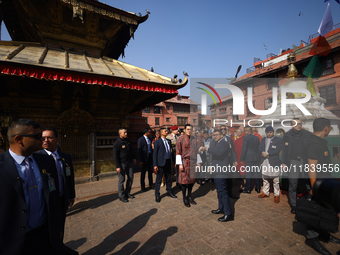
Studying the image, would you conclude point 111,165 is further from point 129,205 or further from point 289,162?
point 289,162

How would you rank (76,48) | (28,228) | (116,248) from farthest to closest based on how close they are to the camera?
(76,48), (116,248), (28,228)

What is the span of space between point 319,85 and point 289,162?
20.8 m

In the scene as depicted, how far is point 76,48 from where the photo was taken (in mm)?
7039

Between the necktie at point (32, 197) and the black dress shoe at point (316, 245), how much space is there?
4.13 metres

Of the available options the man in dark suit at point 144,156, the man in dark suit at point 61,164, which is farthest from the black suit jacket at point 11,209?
the man in dark suit at point 144,156

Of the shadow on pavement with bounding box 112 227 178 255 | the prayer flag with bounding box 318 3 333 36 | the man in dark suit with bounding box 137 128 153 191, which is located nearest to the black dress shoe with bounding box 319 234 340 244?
the shadow on pavement with bounding box 112 227 178 255

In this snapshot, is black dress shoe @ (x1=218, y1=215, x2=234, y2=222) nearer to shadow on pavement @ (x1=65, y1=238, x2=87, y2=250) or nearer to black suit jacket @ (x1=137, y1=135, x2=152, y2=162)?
shadow on pavement @ (x1=65, y1=238, x2=87, y2=250)

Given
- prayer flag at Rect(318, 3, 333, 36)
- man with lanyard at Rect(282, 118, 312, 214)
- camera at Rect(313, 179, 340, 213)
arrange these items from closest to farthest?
camera at Rect(313, 179, 340, 213), man with lanyard at Rect(282, 118, 312, 214), prayer flag at Rect(318, 3, 333, 36)

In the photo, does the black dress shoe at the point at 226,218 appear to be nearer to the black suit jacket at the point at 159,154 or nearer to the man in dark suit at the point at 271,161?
the man in dark suit at the point at 271,161

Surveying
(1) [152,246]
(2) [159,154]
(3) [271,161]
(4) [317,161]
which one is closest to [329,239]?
(4) [317,161]

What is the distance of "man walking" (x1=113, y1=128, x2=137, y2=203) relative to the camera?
4871 mm

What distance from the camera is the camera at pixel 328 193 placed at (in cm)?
135

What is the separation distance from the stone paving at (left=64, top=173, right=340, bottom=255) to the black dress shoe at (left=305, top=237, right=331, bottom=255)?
3.5 inches

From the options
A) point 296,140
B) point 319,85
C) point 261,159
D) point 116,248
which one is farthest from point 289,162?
point 319,85
